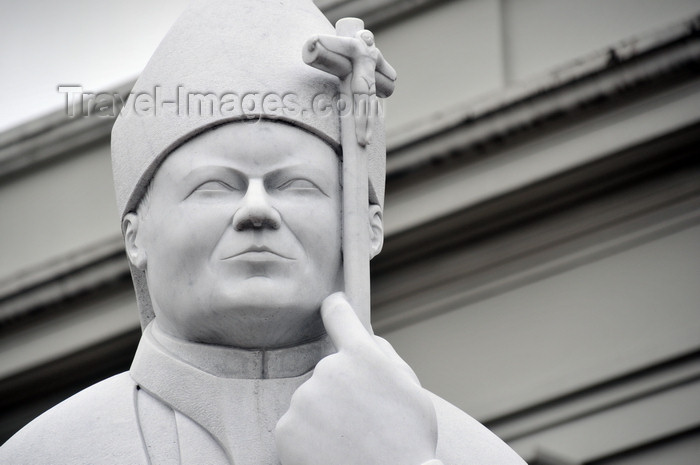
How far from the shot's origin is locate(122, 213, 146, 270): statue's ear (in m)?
7.21

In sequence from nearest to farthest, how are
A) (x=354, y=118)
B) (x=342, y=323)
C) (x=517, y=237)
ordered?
(x=342, y=323)
(x=354, y=118)
(x=517, y=237)

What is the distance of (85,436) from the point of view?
6.92m

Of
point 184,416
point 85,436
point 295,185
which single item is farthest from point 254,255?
point 85,436

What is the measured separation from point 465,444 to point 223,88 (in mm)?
1234

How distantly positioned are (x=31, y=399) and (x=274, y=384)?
473 cm

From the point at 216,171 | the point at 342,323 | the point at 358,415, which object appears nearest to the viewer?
the point at 358,415

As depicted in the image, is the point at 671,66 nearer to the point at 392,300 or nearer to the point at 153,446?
the point at 392,300

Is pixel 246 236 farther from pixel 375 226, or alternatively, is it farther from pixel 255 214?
pixel 375 226

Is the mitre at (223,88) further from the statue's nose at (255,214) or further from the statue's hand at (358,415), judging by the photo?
the statue's hand at (358,415)

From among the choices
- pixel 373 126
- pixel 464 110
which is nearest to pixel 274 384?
pixel 373 126

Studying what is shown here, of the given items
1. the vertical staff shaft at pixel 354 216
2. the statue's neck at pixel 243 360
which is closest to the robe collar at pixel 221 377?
the statue's neck at pixel 243 360

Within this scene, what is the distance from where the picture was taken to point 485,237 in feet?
37.6

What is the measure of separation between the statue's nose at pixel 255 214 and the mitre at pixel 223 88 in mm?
257

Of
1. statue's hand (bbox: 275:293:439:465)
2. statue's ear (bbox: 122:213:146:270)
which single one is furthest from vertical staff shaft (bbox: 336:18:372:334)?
statue's ear (bbox: 122:213:146:270)
